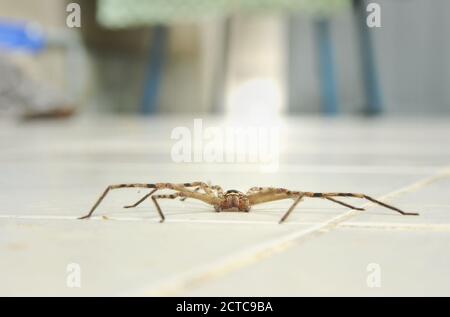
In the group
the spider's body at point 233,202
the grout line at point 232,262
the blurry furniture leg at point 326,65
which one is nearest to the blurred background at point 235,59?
the blurry furniture leg at point 326,65

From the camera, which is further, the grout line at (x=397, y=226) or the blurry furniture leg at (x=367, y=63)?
the blurry furniture leg at (x=367, y=63)

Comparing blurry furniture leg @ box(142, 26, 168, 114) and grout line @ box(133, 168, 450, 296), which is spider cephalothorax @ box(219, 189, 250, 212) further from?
blurry furniture leg @ box(142, 26, 168, 114)

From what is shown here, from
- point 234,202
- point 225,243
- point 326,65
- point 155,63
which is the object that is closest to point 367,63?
point 326,65

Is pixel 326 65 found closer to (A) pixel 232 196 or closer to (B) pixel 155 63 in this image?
(B) pixel 155 63

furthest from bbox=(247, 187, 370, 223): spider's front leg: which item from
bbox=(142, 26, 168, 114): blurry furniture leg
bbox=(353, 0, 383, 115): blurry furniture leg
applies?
bbox=(142, 26, 168, 114): blurry furniture leg

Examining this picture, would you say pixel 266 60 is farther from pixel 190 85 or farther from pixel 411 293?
pixel 411 293

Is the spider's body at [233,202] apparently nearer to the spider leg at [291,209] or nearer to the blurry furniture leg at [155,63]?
the spider leg at [291,209]
